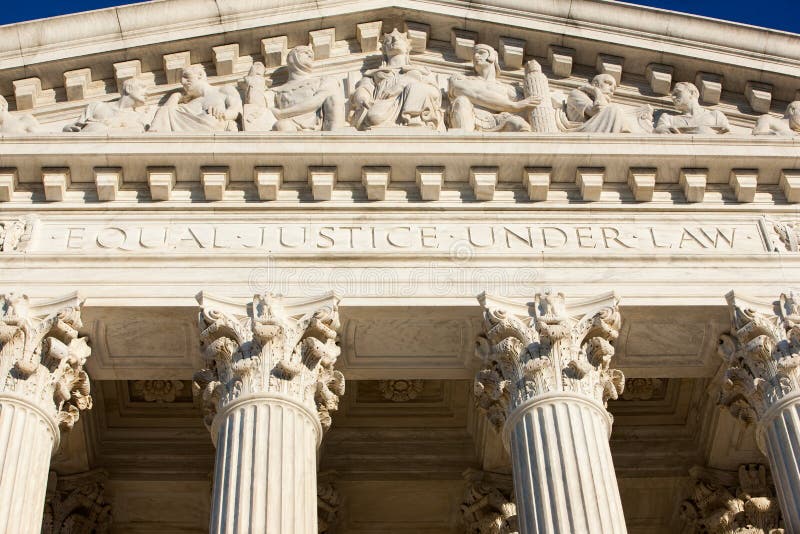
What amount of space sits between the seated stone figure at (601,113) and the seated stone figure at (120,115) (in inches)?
276

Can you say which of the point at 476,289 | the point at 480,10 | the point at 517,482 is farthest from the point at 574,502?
the point at 480,10

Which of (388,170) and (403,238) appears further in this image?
(388,170)

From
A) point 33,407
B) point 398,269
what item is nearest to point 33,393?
point 33,407

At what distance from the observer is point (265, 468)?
16.1 m

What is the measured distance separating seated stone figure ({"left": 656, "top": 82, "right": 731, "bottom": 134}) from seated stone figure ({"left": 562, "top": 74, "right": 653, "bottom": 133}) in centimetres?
35

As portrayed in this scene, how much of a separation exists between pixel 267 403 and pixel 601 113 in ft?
25.8

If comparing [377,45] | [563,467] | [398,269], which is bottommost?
[563,467]

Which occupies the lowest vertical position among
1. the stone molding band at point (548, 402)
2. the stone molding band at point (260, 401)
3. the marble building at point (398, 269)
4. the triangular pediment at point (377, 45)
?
the stone molding band at point (548, 402)

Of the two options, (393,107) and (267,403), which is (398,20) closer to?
(393,107)

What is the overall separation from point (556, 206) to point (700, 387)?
436 cm

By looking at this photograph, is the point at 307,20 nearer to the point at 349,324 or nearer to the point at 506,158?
the point at 506,158

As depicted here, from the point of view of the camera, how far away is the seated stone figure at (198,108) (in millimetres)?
20484

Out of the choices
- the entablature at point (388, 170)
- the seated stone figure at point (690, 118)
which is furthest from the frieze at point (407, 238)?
the seated stone figure at point (690, 118)

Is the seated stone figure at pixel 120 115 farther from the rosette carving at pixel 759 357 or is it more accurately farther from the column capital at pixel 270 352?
the rosette carving at pixel 759 357
